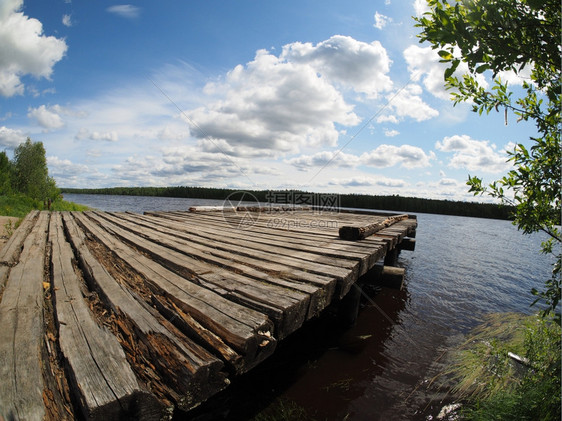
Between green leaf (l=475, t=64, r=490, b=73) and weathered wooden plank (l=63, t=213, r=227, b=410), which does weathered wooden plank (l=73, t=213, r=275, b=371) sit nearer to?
weathered wooden plank (l=63, t=213, r=227, b=410)

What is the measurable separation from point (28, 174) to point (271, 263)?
1743 inches

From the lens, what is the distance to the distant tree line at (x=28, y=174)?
1018 inches

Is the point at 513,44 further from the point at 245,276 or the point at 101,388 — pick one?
the point at 101,388

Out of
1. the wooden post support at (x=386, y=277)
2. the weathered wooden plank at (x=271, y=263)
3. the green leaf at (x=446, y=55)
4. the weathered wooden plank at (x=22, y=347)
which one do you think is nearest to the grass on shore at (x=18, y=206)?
the weathered wooden plank at (x=271, y=263)

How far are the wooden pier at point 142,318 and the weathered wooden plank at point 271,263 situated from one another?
2 centimetres

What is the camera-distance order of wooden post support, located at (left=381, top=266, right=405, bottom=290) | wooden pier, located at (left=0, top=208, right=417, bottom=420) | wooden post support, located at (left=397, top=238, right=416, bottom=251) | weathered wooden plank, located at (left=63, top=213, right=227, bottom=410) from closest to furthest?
1. wooden pier, located at (left=0, top=208, right=417, bottom=420)
2. weathered wooden plank, located at (left=63, top=213, right=227, bottom=410)
3. wooden post support, located at (left=381, top=266, right=405, bottom=290)
4. wooden post support, located at (left=397, top=238, right=416, bottom=251)

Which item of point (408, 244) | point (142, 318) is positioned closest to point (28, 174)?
point (408, 244)

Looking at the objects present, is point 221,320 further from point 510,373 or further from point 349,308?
point 510,373

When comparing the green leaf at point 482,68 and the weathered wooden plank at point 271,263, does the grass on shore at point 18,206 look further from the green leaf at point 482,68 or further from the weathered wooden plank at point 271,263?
the green leaf at point 482,68

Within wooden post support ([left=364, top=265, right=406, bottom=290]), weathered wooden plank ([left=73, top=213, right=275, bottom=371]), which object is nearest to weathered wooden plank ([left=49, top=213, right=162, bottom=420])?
weathered wooden plank ([left=73, top=213, right=275, bottom=371])

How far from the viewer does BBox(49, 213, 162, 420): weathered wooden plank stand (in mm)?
1237

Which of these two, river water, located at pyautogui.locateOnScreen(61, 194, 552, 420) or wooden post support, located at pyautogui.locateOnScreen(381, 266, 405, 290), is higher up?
wooden post support, located at pyautogui.locateOnScreen(381, 266, 405, 290)

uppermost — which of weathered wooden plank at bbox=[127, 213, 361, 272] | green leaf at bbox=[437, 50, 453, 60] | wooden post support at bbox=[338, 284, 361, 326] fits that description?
green leaf at bbox=[437, 50, 453, 60]

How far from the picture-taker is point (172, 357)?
153 centimetres
